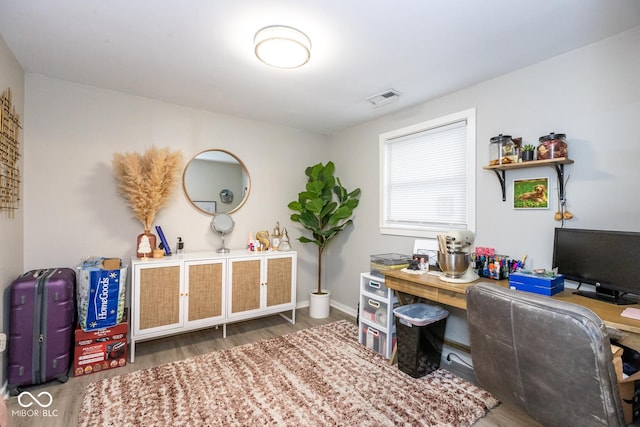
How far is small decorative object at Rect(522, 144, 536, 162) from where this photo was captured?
2.13 metres

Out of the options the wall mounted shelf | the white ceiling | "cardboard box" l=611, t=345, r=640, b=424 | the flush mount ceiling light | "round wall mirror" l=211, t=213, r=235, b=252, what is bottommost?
"cardboard box" l=611, t=345, r=640, b=424

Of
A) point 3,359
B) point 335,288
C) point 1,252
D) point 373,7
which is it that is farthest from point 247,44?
point 335,288

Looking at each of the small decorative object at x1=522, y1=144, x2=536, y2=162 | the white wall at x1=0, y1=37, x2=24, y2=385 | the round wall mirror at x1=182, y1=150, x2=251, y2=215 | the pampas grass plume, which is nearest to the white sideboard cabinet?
the pampas grass plume

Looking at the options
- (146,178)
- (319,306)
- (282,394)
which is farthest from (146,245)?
(319,306)

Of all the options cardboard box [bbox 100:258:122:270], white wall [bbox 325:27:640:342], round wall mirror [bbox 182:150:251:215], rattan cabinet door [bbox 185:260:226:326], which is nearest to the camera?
white wall [bbox 325:27:640:342]

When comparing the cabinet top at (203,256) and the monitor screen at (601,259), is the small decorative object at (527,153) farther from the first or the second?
the cabinet top at (203,256)

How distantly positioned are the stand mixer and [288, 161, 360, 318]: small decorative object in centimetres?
146

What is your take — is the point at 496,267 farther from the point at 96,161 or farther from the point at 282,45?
the point at 96,161

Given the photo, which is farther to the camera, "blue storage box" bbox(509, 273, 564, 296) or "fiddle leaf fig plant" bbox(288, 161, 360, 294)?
"fiddle leaf fig plant" bbox(288, 161, 360, 294)

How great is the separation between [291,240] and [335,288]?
0.93 meters

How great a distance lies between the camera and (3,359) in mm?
2043

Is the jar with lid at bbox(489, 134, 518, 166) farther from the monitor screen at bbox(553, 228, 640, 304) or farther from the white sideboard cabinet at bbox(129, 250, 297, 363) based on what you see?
the white sideboard cabinet at bbox(129, 250, 297, 363)

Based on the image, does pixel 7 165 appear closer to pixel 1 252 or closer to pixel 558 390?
pixel 1 252

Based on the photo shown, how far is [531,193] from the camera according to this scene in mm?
2244
